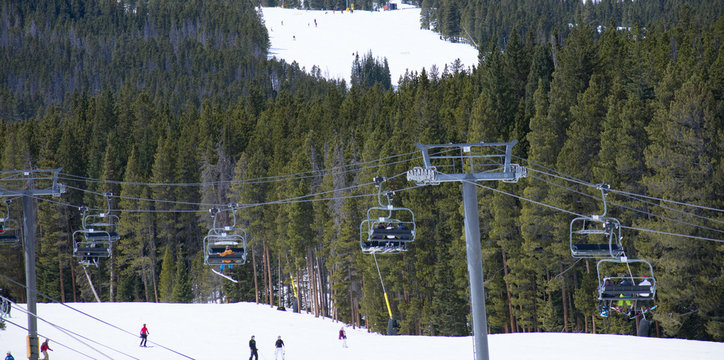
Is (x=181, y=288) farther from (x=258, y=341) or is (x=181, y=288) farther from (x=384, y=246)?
(x=384, y=246)

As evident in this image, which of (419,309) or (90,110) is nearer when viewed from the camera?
(419,309)

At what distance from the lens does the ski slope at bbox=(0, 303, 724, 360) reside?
31219 mm

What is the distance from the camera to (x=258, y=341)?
43.8 m

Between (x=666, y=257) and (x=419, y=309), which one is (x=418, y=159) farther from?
(x=666, y=257)

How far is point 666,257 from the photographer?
3716 centimetres

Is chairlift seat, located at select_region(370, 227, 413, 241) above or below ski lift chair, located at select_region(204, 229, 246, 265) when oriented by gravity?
above

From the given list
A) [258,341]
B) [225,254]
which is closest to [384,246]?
[225,254]

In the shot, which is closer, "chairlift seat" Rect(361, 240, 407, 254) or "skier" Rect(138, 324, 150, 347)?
"chairlift seat" Rect(361, 240, 407, 254)

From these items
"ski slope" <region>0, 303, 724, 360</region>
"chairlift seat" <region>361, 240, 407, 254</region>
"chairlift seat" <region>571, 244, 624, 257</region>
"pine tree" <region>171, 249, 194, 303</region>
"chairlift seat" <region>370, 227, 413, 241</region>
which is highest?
"chairlift seat" <region>370, 227, 413, 241</region>

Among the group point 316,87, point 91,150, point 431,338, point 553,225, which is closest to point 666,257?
point 553,225

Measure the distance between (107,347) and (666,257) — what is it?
26.9 metres

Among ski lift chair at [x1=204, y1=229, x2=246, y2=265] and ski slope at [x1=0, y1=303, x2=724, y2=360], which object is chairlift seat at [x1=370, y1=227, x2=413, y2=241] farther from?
ski slope at [x1=0, y1=303, x2=724, y2=360]

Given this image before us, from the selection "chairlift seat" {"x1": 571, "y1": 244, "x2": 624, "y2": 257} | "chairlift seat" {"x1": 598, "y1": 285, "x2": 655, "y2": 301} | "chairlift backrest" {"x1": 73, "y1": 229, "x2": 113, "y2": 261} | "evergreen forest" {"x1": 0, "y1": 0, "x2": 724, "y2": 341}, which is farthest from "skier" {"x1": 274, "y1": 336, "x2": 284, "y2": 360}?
"chairlift seat" {"x1": 571, "y1": 244, "x2": 624, "y2": 257}

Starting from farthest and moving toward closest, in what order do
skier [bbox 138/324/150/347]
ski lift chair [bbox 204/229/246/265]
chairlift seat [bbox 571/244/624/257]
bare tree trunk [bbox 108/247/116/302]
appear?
1. bare tree trunk [bbox 108/247/116/302]
2. skier [bbox 138/324/150/347]
3. ski lift chair [bbox 204/229/246/265]
4. chairlift seat [bbox 571/244/624/257]
